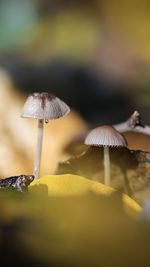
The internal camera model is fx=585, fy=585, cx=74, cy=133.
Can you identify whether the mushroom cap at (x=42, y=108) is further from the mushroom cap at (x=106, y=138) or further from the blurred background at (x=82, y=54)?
the blurred background at (x=82, y=54)

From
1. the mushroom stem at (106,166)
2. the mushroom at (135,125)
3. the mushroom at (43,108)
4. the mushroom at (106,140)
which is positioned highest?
the mushroom at (43,108)

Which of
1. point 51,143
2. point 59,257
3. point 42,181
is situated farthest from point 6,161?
point 59,257

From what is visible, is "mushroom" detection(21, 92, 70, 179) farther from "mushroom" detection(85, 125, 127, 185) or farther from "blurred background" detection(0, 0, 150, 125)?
"blurred background" detection(0, 0, 150, 125)

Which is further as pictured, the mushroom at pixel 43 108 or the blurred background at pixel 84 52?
the blurred background at pixel 84 52

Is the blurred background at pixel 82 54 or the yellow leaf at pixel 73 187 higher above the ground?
the blurred background at pixel 82 54

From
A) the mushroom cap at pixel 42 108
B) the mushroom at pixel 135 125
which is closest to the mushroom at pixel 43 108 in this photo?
the mushroom cap at pixel 42 108

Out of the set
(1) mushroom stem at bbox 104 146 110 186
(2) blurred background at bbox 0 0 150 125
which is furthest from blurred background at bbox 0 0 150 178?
(1) mushroom stem at bbox 104 146 110 186

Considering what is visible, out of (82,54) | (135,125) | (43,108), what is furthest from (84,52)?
(43,108)

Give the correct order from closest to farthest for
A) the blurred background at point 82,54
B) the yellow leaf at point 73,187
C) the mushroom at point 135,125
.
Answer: the yellow leaf at point 73,187 → the mushroom at point 135,125 → the blurred background at point 82,54

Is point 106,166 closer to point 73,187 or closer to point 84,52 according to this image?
point 73,187
